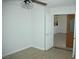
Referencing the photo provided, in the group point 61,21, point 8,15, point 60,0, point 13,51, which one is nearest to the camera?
point 60,0

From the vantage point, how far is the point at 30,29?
5.91 meters

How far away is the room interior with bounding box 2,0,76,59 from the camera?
447cm

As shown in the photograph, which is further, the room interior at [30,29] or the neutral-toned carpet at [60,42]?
the neutral-toned carpet at [60,42]

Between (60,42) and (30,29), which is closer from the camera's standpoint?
(30,29)

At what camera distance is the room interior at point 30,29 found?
447 cm

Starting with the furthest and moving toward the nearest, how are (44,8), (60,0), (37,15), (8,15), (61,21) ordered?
(61,21)
(37,15)
(44,8)
(8,15)
(60,0)

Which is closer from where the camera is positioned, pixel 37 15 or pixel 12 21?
pixel 12 21

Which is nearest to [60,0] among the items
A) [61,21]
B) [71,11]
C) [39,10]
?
[71,11]

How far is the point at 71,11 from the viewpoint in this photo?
16.4 feet

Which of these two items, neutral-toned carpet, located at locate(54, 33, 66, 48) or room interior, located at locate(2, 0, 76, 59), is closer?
room interior, located at locate(2, 0, 76, 59)

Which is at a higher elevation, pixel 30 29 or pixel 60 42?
pixel 30 29

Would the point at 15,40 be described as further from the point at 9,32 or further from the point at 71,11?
the point at 71,11

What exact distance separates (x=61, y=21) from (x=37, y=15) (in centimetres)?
674

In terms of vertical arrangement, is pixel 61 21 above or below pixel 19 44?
above
